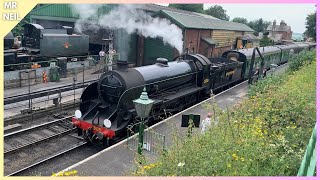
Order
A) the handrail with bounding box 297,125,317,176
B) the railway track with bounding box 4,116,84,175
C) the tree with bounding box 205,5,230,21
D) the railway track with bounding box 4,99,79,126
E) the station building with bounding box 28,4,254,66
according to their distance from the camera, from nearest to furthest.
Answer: the handrail with bounding box 297,125,317,176 → the railway track with bounding box 4,116,84,175 → the railway track with bounding box 4,99,79,126 → the station building with bounding box 28,4,254,66 → the tree with bounding box 205,5,230,21

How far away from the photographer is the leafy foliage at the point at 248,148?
4996mm

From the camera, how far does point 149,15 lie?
2356 cm

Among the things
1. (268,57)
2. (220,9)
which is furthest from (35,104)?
(220,9)

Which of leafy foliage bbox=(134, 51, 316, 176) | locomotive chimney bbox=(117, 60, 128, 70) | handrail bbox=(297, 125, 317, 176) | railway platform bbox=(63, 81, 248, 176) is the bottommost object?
railway platform bbox=(63, 81, 248, 176)

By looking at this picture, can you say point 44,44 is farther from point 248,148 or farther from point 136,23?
point 248,148

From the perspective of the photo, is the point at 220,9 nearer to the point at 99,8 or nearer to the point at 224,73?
the point at 99,8

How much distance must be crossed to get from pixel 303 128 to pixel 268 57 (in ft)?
61.1

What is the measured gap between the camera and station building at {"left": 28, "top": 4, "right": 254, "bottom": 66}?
24.5 m

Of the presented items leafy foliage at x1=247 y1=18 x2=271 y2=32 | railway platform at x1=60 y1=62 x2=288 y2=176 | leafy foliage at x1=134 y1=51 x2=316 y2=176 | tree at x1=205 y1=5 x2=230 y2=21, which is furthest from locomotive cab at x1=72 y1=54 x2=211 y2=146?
leafy foliage at x1=247 y1=18 x2=271 y2=32

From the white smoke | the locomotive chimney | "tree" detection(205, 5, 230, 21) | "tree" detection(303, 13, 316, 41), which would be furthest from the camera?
"tree" detection(205, 5, 230, 21)

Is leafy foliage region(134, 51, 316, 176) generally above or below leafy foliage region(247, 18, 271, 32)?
below

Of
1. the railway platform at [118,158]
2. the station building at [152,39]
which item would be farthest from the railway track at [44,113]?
the station building at [152,39]

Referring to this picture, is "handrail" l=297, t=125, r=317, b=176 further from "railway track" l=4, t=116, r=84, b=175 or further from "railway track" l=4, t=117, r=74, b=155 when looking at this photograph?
"railway track" l=4, t=117, r=74, b=155

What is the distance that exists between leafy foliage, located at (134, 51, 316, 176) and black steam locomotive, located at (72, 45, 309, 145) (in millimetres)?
2640
